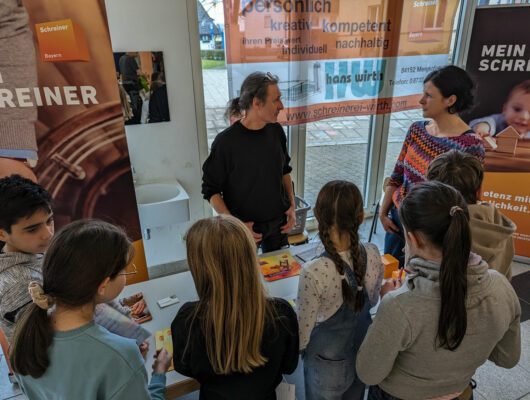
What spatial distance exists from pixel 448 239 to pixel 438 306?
190 millimetres

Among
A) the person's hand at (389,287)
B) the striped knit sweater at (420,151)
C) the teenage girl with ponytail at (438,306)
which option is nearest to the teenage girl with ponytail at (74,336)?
the teenage girl with ponytail at (438,306)

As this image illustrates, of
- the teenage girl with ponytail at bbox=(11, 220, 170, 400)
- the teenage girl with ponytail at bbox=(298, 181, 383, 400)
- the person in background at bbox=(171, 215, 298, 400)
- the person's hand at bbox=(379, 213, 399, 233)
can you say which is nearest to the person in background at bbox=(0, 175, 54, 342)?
the teenage girl with ponytail at bbox=(11, 220, 170, 400)

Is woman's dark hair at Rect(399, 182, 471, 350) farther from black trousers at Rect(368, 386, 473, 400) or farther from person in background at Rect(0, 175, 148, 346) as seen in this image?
person in background at Rect(0, 175, 148, 346)

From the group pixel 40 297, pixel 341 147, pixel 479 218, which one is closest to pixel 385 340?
pixel 479 218

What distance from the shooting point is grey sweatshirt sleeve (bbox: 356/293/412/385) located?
1.05 meters

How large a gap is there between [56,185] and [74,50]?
2.54 ft

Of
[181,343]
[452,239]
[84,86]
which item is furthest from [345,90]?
[181,343]

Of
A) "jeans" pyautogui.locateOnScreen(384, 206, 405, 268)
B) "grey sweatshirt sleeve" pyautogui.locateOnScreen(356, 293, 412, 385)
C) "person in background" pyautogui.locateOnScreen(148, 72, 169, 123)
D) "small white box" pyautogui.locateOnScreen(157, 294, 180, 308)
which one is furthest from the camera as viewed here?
"person in background" pyautogui.locateOnScreen(148, 72, 169, 123)

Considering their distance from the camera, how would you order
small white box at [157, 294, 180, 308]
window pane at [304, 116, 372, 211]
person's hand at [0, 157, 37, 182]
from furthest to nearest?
1. window pane at [304, 116, 372, 211]
2. person's hand at [0, 157, 37, 182]
3. small white box at [157, 294, 180, 308]

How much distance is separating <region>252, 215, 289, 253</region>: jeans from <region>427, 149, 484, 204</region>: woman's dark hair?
1009mm

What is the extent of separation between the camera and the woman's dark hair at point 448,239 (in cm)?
99

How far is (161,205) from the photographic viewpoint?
8.52ft

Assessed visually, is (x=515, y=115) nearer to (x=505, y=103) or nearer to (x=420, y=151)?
(x=505, y=103)

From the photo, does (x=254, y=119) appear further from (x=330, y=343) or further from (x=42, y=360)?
(x=42, y=360)
